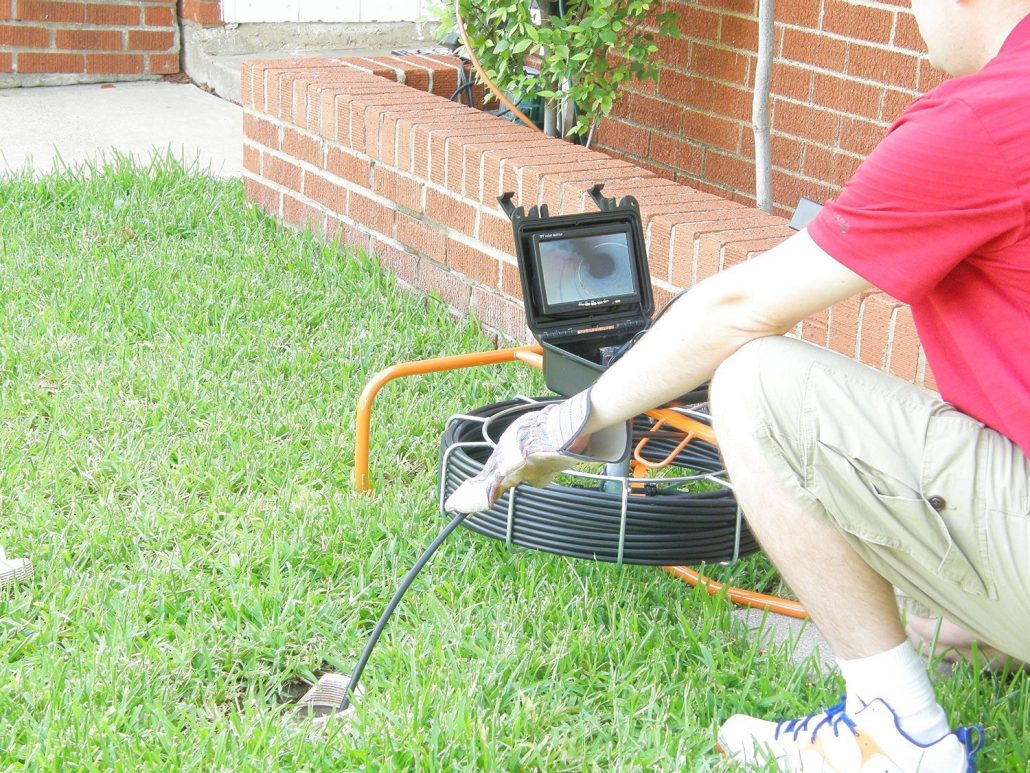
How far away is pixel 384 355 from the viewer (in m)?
3.66

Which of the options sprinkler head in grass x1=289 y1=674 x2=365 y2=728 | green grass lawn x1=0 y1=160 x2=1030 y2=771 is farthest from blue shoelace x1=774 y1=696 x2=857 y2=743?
sprinkler head in grass x1=289 y1=674 x2=365 y2=728

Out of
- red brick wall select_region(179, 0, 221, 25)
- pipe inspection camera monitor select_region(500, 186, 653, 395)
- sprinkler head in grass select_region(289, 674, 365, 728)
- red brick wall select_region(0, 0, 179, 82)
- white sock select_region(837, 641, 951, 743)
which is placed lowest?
sprinkler head in grass select_region(289, 674, 365, 728)

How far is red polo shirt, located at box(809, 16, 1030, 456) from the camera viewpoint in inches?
66.5

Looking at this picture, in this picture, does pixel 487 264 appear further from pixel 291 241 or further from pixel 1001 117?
pixel 1001 117

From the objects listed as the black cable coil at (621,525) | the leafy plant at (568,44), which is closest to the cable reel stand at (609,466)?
the black cable coil at (621,525)

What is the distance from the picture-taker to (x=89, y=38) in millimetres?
6656

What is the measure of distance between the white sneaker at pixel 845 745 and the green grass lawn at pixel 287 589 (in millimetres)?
75

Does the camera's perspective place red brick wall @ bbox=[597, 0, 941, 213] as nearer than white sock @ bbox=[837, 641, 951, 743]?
No

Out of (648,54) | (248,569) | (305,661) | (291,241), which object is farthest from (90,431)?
(648,54)

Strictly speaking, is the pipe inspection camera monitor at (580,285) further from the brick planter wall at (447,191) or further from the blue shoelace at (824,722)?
the blue shoelace at (824,722)

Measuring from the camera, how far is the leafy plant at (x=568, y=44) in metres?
4.04

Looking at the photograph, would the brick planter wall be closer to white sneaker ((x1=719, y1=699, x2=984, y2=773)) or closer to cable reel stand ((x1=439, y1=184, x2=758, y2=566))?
cable reel stand ((x1=439, y1=184, x2=758, y2=566))

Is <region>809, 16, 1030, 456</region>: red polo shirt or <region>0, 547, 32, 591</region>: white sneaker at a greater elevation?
<region>809, 16, 1030, 456</region>: red polo shirt

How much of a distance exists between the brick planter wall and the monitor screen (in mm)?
435
